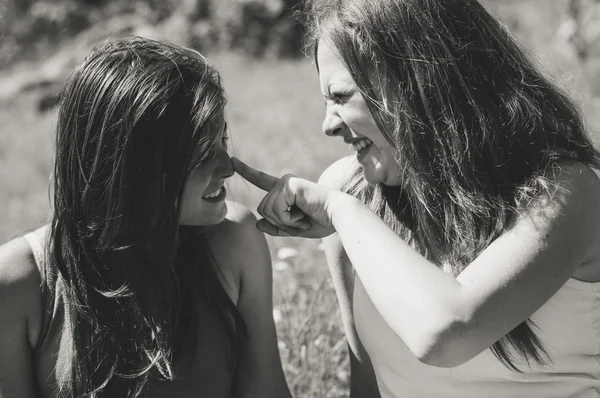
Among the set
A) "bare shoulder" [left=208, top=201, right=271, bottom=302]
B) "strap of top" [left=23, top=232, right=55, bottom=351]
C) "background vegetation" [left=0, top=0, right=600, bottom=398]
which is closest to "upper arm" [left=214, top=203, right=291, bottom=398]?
"bare shoulder" [left=208, top=201, right=271, bottom=302]

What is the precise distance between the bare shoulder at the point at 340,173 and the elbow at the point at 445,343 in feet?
2.87

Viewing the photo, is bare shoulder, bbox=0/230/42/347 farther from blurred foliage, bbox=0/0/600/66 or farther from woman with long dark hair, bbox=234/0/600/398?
blurred foliage, bbox=0/0/600/66

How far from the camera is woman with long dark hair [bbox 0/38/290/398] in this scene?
8.26 feet

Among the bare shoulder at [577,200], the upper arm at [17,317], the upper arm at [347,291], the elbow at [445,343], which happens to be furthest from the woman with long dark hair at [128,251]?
the bare shoulder at [577,200]

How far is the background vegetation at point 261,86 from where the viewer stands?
3502 mm

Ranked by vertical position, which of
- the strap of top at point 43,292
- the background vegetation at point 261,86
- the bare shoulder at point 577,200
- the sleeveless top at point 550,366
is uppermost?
the background vegetation at point 261,86

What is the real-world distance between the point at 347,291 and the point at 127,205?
0.82m

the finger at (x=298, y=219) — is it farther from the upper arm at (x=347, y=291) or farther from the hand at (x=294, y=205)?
the upper arm at (x=347, y=291)

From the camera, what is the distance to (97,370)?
263cm

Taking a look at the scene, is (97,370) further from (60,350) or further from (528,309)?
(528,309)

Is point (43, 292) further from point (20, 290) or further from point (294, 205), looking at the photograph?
point (294, 205)

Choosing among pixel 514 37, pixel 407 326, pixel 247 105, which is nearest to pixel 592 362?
pixel 407 326

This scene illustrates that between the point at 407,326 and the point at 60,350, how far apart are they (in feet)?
3.72

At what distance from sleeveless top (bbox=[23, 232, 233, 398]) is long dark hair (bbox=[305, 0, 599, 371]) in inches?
32.6
